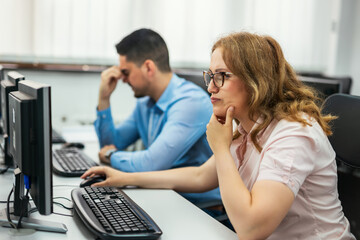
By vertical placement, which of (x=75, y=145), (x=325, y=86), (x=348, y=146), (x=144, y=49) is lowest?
(x=75, y=145)

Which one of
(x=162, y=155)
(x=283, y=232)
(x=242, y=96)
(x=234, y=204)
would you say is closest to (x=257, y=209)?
(x=234, y=204)

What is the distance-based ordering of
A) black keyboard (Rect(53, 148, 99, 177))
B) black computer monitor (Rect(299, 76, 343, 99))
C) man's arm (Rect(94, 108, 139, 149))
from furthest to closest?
man's arm (Rect(94, 108, 139, 149))
black computer monitor (Rect(299, 76, 343, 99))
black keyboard (Rect(53, 148, 99, 177))

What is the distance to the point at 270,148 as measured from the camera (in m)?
1.19

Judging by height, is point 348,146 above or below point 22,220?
above

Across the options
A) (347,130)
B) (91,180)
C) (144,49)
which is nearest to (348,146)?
(347,130)

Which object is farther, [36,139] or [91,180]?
[91,180]

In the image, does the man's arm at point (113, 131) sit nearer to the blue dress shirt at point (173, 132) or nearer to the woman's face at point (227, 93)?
the blue dress shirt at point (173, 132)

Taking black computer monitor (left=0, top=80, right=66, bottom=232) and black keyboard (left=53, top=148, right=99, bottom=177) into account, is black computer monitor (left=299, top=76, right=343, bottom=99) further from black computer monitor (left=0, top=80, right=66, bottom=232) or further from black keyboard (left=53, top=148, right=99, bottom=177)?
black computer monitor (left=0, top=80, right=66, bottom=232)

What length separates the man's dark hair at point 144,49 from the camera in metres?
2.18

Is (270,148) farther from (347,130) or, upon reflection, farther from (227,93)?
(347,130)

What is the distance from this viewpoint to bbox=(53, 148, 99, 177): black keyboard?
69.9 inches

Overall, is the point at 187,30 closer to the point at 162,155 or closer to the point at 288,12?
the point at 288,12

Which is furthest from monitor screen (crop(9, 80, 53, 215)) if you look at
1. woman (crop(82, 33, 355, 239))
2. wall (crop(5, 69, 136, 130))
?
wall (crop(5, 69, 136, 130))

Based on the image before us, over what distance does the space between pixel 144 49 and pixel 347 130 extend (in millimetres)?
1119
